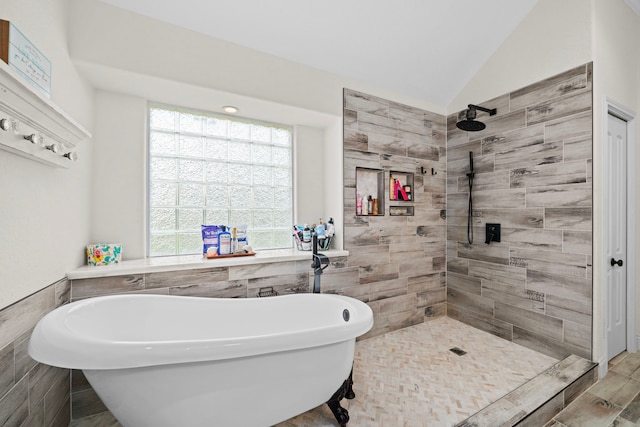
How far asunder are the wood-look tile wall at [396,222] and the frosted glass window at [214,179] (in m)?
0.65

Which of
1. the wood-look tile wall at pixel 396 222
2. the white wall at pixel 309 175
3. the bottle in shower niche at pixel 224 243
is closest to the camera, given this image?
the bottle in shower niche at pixel 224 243

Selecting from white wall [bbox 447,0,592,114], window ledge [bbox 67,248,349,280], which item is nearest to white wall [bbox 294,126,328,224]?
window ledge [bbox 67,248,349,280]

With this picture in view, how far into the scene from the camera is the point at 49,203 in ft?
4.57

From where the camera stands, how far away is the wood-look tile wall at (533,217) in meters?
2.04

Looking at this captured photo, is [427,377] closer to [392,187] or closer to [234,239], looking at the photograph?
[392,187]

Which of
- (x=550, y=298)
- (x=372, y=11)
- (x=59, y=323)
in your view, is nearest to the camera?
(x=59, y=323)

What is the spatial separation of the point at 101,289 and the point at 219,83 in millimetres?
1549

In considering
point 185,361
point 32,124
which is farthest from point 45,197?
point 185,361

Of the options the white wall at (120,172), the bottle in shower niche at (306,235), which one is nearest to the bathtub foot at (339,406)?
the bottle in shower niche at (306,235)

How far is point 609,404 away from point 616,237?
128 cm

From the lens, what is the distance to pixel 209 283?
1917mm

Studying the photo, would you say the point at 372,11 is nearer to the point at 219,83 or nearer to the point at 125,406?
the point at 219,83

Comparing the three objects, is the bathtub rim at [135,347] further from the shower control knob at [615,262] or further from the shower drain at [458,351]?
the shower control knob at [615,262]

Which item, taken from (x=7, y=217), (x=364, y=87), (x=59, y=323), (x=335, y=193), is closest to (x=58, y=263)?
(x=7, y=217)
